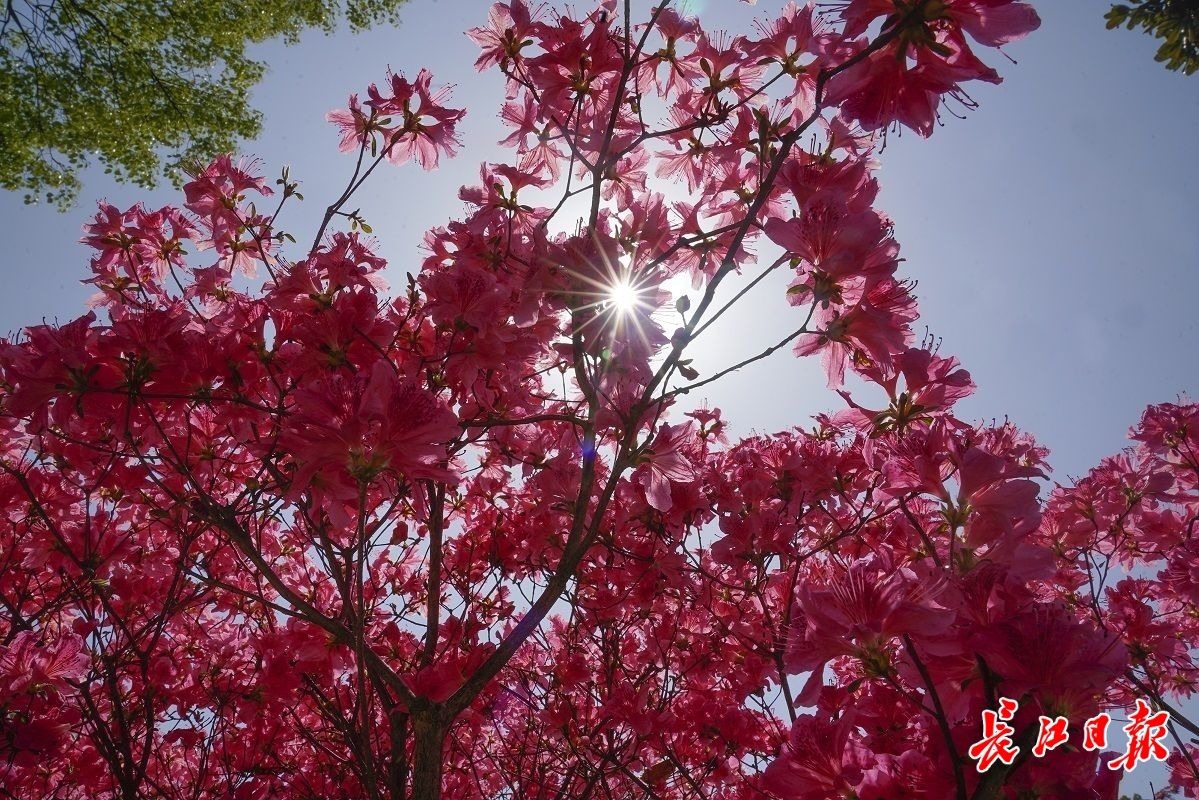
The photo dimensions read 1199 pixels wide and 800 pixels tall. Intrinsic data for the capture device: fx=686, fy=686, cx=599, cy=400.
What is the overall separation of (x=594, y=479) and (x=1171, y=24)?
6.74 metres

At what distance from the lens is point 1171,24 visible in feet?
18.7

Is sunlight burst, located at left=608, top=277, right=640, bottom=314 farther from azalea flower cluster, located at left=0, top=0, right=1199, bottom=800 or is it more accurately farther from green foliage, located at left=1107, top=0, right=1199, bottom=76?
green foliage, located at left=1107, top=0, right=1199, bottom=76

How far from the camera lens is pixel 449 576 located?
415cm

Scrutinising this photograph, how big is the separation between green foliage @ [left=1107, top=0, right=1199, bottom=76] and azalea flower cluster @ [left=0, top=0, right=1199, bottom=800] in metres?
3.62

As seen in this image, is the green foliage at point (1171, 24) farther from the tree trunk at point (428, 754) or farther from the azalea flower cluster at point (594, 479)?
the tree trunk at point (428, 754)

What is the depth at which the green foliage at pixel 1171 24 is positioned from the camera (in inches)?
223

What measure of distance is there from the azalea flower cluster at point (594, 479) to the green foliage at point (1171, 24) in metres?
3.62

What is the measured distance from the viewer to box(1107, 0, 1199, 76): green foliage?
5660mm

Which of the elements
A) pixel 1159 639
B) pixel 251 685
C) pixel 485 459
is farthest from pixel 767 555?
pixel 251 685
